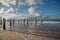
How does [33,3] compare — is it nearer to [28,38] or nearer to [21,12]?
[21,12]

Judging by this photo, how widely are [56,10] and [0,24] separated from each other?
8.48 metres

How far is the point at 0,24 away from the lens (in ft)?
Answer: 43.7

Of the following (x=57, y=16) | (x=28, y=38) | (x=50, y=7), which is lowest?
(x=28, y=38)

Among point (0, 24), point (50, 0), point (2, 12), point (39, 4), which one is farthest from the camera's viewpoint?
point (0, 24)

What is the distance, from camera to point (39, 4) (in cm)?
699

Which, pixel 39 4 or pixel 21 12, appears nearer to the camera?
pixel 39 4

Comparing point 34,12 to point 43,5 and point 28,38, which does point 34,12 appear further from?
point 28,38

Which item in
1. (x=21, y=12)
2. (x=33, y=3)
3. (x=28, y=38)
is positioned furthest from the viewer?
(x=21, y=12)

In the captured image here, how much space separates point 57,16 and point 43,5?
101 cm

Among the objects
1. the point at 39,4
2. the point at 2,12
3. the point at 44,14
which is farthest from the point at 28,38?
the point at 2,12

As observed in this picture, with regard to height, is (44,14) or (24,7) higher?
(24,7)

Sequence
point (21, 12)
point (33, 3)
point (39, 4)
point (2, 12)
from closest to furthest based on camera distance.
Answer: point (39, 4), point (33, 3), point (21, 12), point (2, 12)

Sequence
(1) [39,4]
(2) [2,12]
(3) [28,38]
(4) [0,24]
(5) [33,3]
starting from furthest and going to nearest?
(4) [0,24] < (2) [2,12] < (5) [33,3] < (1) [39,4] < (3) [28,38]

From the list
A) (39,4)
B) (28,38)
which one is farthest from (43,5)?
(28,38)
